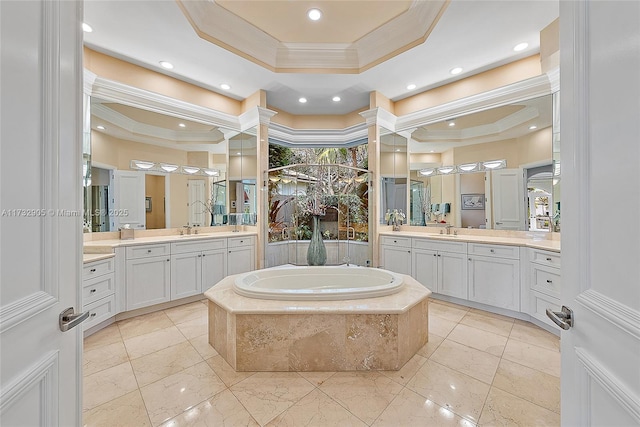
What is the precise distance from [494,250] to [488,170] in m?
1.12

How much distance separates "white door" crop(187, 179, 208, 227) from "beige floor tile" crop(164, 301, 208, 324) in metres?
1.16

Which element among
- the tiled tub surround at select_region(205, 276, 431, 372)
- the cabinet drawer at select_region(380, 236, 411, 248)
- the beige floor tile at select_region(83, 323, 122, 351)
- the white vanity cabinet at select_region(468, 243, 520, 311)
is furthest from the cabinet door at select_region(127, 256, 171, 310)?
the white vanity cabinet at select_region(468, 243, 520, 311)

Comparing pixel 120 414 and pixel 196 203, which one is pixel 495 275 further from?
pixel 196 203

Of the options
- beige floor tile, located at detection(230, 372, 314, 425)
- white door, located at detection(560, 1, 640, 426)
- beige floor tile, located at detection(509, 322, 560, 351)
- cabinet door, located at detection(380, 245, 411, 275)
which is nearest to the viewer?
white door, located at detection(560, 1, 640, 426)

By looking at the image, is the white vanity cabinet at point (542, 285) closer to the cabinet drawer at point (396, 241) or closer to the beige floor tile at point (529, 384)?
the beige floor tile at point (529, 384)

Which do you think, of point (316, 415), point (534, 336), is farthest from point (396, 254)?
point (316, 415)

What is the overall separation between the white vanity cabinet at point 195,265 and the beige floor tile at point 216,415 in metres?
1.89

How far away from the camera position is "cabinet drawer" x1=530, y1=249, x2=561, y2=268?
7.97 feet

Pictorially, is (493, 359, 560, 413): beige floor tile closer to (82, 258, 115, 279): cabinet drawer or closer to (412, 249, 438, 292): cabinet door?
(412, 249, 438, 292): cabinet door

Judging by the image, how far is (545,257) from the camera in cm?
253

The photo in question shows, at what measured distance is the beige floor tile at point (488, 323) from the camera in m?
2.55

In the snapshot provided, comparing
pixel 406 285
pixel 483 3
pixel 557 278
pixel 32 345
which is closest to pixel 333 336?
pixel 406 285

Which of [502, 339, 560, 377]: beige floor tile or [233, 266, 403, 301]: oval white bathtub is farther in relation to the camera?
[233, 266, 403, 301]: oval white bathtub

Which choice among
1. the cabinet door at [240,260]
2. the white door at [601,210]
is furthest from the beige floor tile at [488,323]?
the cabinet door at [240,260]
